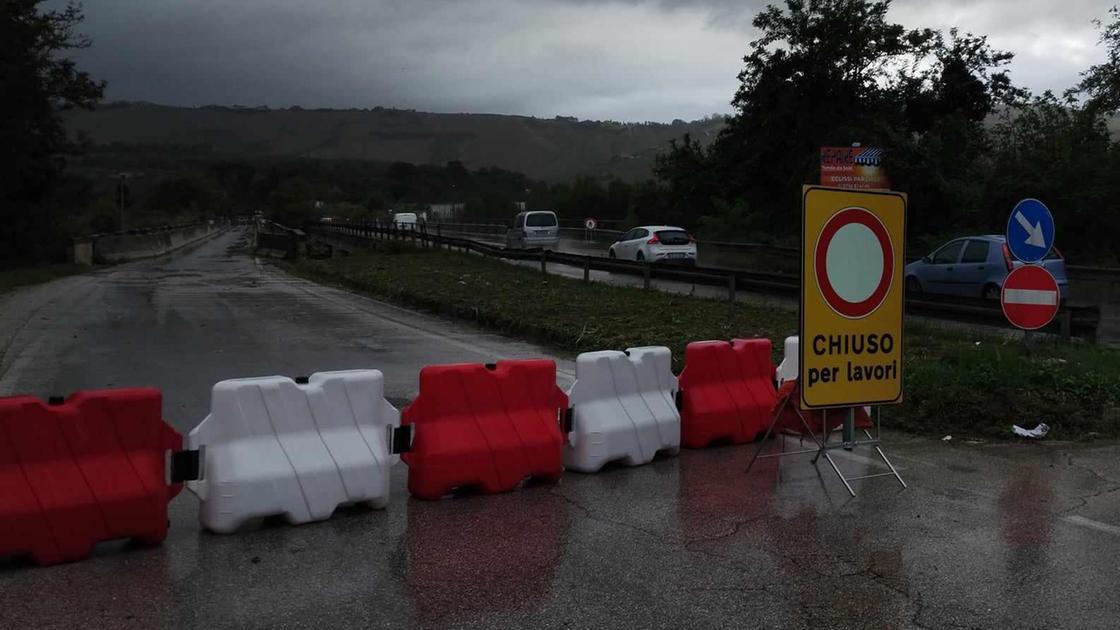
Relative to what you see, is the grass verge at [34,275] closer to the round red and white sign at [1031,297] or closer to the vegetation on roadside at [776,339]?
the vegetation on roadside at [776,339]

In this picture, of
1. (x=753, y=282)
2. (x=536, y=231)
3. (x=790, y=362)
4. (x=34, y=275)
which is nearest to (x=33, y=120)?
(x=34, y=275)

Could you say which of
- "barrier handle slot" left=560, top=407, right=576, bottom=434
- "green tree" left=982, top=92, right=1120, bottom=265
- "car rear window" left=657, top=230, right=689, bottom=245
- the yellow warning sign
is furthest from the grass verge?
"green tree" left=982, top=92, right=1120, bottom=265

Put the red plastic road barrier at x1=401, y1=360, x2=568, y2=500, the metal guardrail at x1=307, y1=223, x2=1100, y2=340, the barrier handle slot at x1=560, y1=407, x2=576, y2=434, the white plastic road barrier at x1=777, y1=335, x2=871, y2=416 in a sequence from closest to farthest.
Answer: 1. the red plastic road barrier at x1=401, y1=360, x2=568, y2=500
2. the barrier handle slot at x1=560, y1=407, x2=576, y2=434
3. the white plastic road barrier at x1=777, y1=335, x2=871, y2=416
4. the metal guardrail at x1=307, y1=223, x2=1100, y2=340

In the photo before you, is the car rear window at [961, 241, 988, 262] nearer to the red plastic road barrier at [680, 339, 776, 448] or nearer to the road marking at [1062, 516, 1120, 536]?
the red plastic road barrier at [680, 339, 776, 448]

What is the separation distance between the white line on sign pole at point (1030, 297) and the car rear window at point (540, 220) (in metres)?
34.9

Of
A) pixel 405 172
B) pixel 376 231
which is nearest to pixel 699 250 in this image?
pixel 376 231

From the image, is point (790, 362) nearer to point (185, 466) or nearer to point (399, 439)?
point (399, 439)

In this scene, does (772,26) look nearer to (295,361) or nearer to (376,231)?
(376,231)

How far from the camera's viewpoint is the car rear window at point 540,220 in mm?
44719

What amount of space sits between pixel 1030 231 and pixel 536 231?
34.5 m

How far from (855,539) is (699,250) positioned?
37.3 meters

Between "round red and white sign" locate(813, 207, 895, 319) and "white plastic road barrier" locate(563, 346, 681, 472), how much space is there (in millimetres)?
1536

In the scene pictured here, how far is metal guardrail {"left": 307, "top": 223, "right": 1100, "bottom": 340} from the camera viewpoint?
13.3 metres

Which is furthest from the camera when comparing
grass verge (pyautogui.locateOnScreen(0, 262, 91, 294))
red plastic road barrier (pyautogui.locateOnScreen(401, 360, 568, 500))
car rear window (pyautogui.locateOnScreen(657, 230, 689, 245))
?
car rear window (pyautogui.locateOnScreen(657, 230, 689, 245))
